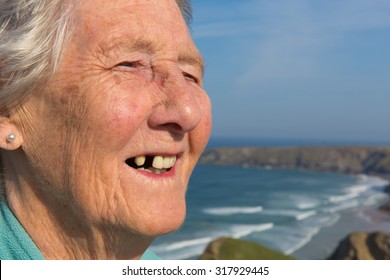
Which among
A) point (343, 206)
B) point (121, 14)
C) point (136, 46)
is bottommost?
point (343, 206)

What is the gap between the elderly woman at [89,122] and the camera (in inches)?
70.1

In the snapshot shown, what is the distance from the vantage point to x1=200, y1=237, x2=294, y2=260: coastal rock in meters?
21.5

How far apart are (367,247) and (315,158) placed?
316ft

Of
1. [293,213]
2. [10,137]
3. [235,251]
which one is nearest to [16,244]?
[10,137]

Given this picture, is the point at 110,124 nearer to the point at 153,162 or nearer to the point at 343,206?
the point at 153,162

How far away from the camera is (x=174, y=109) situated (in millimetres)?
1857

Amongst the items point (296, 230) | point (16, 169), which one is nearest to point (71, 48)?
point (16, 169)

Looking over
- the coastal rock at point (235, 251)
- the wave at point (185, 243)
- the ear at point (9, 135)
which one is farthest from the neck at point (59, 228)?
the wave at point (185, 243)

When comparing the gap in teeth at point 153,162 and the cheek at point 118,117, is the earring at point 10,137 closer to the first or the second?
the cheek at point 118,117

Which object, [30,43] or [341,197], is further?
[341,197]

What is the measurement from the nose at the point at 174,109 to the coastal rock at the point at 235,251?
19.9 m

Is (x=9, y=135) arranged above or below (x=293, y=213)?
above
